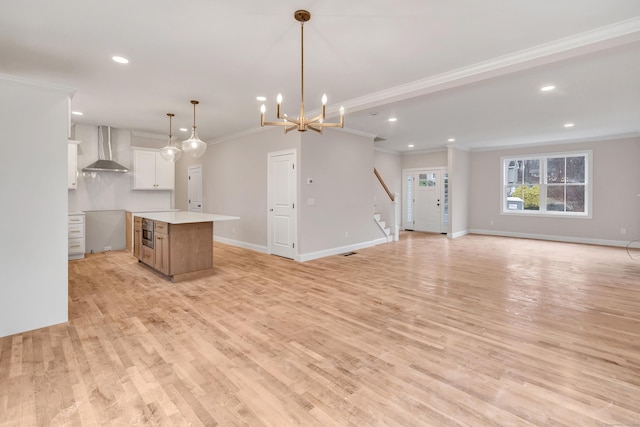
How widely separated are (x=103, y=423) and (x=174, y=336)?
1.06 metres

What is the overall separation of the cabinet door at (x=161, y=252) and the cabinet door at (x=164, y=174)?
3.08 meters

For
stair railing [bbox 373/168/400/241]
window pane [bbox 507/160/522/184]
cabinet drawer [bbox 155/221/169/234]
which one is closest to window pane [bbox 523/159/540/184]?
window pane [bbox 507/160/522/184]

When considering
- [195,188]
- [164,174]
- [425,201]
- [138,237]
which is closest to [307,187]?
[138,237]

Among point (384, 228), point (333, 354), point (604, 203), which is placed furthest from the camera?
point (384, 228)

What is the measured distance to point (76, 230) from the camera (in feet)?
19.2

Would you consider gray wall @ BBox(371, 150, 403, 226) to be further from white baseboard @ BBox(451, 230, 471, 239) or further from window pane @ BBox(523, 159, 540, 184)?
window pane @ BBox(523, 159, 540, 184)

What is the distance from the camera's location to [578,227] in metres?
7.94

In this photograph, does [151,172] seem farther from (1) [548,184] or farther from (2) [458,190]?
(1) [548,184]

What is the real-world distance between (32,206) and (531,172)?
10.5 m

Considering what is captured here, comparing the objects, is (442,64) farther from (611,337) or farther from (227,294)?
(227,294)

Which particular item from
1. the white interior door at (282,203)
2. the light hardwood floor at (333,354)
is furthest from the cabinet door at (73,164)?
the white interior door at (282,203)

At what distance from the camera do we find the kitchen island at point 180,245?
4391 mm

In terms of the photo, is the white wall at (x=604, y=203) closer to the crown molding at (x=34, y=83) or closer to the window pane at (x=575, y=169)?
the window pane at (x=575, y=169)

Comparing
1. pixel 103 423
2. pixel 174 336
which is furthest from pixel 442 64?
pixel 103 423
